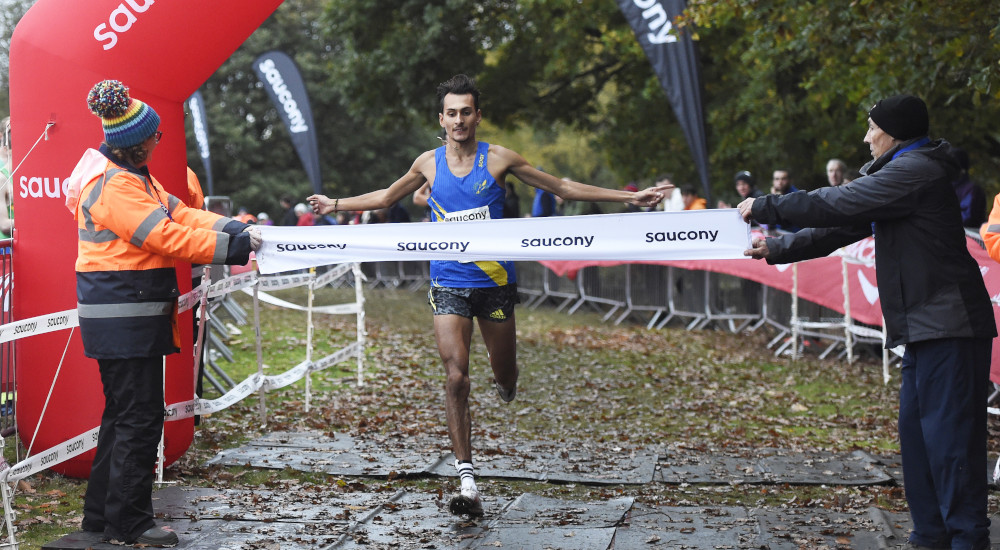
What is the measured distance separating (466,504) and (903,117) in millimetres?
2903

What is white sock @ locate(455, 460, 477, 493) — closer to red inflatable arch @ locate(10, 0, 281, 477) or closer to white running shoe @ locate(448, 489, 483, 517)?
white running shoe @ locate(448, 489, 483, 517)

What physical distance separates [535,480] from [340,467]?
4.20 feet

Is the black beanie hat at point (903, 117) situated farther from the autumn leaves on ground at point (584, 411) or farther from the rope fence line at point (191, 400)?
the rope fence line at point (191, 400)

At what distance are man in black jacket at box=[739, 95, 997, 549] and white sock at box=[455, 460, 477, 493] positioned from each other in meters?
2.14

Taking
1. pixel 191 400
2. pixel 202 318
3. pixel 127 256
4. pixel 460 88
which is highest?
pixel 460 88

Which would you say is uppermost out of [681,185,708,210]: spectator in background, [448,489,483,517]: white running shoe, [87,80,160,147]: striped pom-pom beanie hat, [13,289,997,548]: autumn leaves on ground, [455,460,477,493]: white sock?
[87,80,160,147]: striped pom-pom beanie hat

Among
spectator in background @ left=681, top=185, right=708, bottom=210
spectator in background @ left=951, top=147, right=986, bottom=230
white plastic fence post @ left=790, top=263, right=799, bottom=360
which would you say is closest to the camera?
spectator in background @ left=951, top=147, right=986, bottom=230

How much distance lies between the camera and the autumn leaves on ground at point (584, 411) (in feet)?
21.7

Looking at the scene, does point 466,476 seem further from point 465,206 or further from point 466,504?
point 465,206

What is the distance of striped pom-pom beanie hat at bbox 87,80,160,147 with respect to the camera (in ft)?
Result: 17.4

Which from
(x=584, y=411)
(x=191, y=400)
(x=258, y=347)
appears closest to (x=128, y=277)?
(x=191, y=400)

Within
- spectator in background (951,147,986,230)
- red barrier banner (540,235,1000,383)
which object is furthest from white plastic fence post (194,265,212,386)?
spectator in background (951,147,986,230)

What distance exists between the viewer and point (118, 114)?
534 cm

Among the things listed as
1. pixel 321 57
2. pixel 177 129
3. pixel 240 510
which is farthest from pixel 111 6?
pixel 321 57
